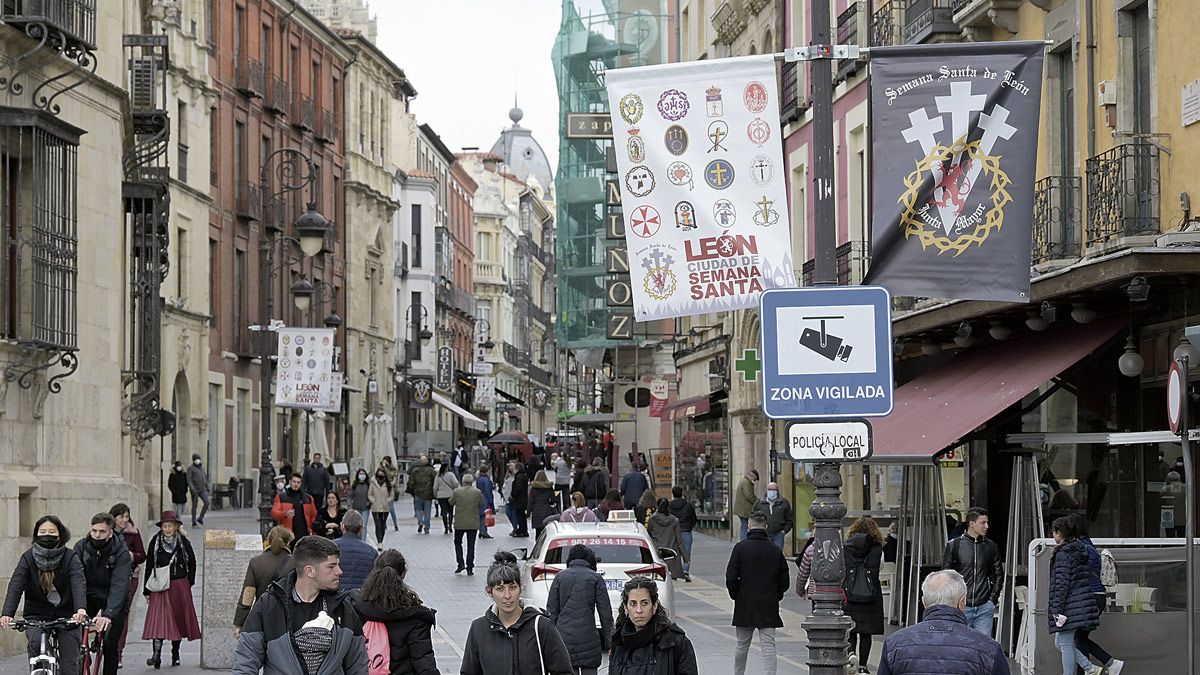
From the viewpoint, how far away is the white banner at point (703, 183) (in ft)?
→ 38.4

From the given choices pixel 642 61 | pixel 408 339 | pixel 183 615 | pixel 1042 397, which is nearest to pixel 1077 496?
→ pixel 1042 397

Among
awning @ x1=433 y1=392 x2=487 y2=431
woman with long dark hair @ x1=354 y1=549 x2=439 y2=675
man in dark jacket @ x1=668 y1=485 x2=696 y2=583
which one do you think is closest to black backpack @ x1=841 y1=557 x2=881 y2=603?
woman with long dark hair @ x1=354 y1=549 x2=439 y2=675

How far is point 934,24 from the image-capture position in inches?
920

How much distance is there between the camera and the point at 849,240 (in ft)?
97.1

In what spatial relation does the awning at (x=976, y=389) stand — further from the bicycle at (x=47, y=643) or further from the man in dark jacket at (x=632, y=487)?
the man in dark jacket at (x=632, y=487)

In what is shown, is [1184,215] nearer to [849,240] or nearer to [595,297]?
[849,240]

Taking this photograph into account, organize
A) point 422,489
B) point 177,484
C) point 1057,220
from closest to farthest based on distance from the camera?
point 1057,220 < point 177,484 < point 422,489

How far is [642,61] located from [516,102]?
118m

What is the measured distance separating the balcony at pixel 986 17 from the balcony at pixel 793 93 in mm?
10716

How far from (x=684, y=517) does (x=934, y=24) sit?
10.5m

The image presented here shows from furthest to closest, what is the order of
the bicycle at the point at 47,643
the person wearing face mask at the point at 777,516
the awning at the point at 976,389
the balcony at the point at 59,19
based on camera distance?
1. the person wearing face mask at the point at 777,516
2. the awning at the point at 976,389
3. the balcony at the point at 59,19
4. the bicycle at the point at 47,643

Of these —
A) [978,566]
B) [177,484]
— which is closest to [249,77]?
[177,484]

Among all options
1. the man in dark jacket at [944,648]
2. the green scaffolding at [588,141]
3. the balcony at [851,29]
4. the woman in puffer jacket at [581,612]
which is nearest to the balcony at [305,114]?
the green scaffolding at [588,141]

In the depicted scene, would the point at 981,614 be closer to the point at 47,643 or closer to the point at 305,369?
the point at 47,643
